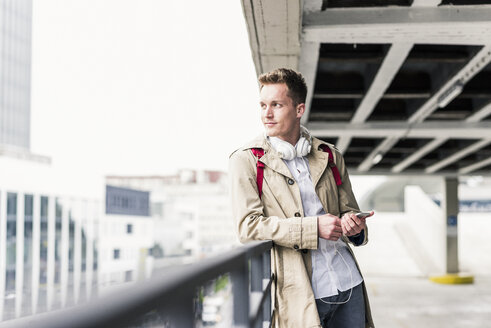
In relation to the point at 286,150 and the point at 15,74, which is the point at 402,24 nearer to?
the point at 286,150

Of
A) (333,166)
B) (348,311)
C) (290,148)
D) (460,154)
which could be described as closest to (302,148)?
(290,148)

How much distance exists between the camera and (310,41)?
5500mm

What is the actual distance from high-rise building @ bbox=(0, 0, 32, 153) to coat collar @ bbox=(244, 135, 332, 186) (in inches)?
3923

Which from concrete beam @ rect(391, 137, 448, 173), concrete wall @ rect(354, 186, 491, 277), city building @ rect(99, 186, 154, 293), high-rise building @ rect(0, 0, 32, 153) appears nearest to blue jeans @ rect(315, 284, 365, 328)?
concrete beam @ rect(391, 137, 448, 173)

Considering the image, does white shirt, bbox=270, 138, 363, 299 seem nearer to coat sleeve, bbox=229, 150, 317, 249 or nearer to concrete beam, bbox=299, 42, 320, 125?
coat sleeve, bbox=229, 150, 317, 249

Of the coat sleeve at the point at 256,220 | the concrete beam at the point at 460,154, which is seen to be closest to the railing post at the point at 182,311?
the coat sleeve at the point at 256,220

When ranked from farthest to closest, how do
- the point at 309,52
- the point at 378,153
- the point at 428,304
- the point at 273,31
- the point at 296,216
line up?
the point at 378,153 < the point at 428,304 < the point at 309,52 < the point at 273,31 < the point at 296,216

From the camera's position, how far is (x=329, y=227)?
1.85m

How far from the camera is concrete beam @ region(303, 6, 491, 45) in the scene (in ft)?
16.4

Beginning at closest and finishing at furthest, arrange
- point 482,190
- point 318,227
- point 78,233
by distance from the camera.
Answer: point 318,227, point 482,190, point 78,233

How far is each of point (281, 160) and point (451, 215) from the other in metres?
19.0

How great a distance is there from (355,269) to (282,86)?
0.70 m

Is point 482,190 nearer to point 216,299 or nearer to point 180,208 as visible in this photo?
point 216,299

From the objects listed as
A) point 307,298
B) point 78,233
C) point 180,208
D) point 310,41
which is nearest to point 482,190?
point 78,233
